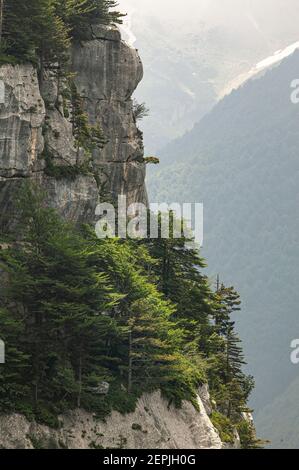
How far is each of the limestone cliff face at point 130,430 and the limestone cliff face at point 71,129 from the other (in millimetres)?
14108

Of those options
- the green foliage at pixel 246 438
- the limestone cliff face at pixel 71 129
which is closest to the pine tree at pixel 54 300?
the limestone cliff face at pixel 71 129

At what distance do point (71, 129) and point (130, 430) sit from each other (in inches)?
922

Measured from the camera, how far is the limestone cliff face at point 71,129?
5744 centimetres

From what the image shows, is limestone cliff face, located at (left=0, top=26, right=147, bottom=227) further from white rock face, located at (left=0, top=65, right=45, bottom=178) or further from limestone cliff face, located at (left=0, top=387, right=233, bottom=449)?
limestone cliff face, located at (left=0, top=387, right=233, bottom=449)

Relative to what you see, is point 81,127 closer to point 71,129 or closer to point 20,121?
point 71,129

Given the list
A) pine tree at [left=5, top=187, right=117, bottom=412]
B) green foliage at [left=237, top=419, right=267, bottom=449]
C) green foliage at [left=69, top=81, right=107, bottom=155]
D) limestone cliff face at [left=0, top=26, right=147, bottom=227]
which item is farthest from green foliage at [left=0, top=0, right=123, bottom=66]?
green foliage at [left=237, top=419, right=267, bottom=449]

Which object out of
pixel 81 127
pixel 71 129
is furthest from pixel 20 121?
pixel 81 127

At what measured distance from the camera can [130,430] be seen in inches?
2217

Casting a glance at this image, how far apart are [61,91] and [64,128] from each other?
3.50 meters

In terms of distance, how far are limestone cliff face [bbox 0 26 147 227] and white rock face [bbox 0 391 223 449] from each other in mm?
14096

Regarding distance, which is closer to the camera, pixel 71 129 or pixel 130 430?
pixel 130 430

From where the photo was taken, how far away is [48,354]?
171ft
